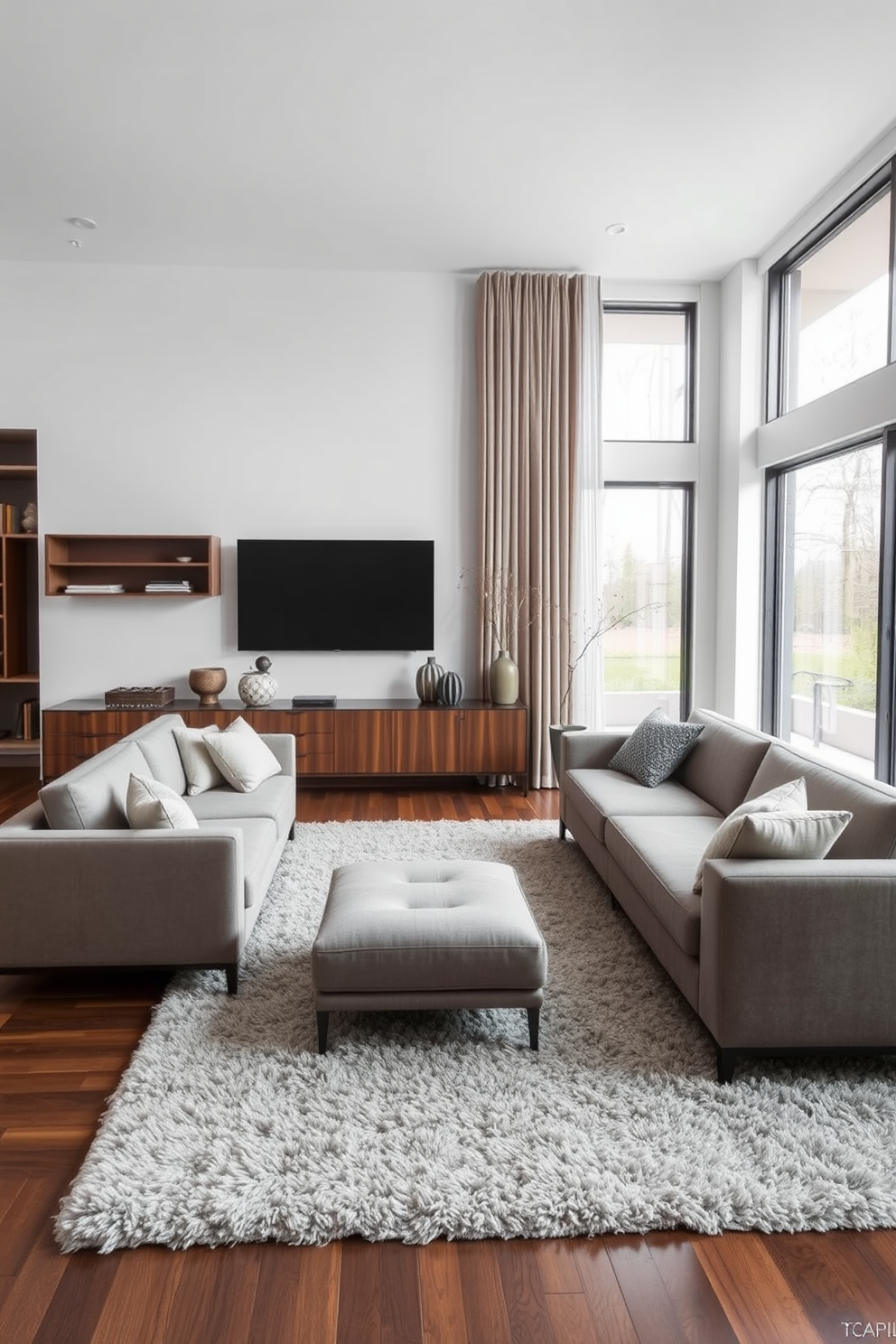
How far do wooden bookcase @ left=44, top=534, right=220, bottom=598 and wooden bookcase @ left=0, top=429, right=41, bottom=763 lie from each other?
0.30m

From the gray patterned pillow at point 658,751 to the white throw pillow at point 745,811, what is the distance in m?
1.19

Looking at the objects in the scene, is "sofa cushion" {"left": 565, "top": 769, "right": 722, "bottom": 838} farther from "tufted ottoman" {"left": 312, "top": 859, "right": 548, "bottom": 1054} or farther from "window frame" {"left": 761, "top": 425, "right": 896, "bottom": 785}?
"tufted ottoman" {"left": 312, "top": 859, "right": 548, "bottom": 1054}

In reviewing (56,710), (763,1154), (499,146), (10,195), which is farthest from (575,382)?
(763,1154)

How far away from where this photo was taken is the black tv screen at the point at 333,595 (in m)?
5.68

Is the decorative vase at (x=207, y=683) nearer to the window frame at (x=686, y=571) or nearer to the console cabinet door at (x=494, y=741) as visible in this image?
the console cabinet door at (x=494, y=741)

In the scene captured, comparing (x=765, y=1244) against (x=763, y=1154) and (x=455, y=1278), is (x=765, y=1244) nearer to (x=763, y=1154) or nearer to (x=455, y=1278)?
(x=763, y=1154)

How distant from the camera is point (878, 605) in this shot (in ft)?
14.1

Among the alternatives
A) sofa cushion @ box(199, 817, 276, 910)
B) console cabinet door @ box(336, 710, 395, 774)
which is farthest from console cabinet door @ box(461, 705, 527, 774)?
sofa cushion @ box(199, 817, 276, 910)

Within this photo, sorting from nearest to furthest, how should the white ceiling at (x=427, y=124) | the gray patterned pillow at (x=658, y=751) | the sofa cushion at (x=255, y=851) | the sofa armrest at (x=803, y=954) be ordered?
1. the sofa armrest at (x=803, y=954)
2. the sofa cushion at (x=255, y=851)
3. the white ceiling at (x=427, y=124)
4. the gray patterned pillow at (x=658, y=751)

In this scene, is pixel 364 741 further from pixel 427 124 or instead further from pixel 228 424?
pixel 427 124

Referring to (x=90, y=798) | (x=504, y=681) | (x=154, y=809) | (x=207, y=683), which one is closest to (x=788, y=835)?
(x=154, y=809)

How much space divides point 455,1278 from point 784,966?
1050mm

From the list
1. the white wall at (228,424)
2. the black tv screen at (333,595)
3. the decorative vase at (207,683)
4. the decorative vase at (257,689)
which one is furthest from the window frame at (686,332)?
the decorative vase at (207,683)

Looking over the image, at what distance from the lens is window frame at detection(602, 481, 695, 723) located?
19.9 feet
